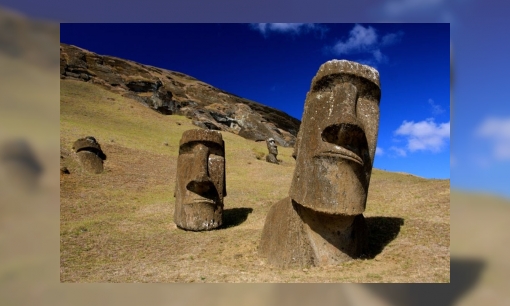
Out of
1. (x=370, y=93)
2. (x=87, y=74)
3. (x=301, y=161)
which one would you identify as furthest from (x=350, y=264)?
(x=87, y=74)

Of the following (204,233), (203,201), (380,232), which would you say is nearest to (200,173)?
(203,201)

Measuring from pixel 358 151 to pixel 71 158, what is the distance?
17919mm

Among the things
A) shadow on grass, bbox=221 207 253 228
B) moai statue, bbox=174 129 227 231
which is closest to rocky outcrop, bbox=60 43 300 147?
shadow on grass, bbox=221 207 253 228

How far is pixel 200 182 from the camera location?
1010 cm

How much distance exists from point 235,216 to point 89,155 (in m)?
10.9

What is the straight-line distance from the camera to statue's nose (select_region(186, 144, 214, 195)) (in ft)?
33.2

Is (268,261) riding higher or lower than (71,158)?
lower

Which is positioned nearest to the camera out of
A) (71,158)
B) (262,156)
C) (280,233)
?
(280,233)

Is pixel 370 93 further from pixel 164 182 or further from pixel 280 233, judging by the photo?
pixel 164 182

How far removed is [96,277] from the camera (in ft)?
23.8

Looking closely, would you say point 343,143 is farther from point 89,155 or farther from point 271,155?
point 271,155

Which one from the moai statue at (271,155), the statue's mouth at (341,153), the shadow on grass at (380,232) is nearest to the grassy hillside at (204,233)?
the shadow on grass at (380,232)

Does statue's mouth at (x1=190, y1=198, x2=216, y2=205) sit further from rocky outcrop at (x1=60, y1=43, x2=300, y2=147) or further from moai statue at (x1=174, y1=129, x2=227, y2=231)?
rocky outcrop at (x1=60, y1=43, x2=300, y2=147)

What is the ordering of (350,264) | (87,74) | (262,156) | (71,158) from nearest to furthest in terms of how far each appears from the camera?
(350,264) → (71,158) → (262,156) → (87,74)
